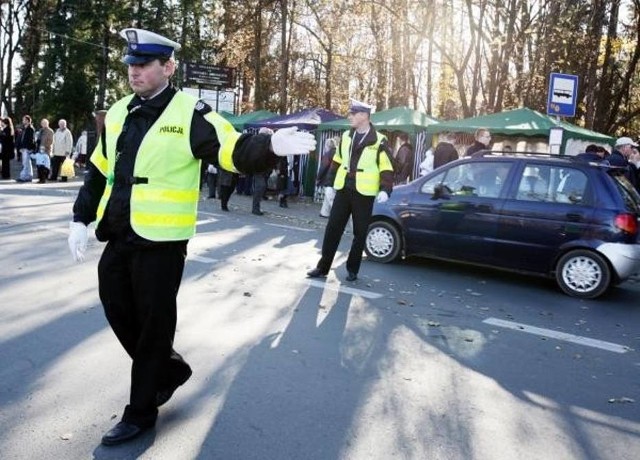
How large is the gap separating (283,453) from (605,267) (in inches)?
213

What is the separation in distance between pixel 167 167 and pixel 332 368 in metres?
1.95

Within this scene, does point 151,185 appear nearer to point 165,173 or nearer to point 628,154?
point 165,173

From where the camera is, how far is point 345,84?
45438 millimetres

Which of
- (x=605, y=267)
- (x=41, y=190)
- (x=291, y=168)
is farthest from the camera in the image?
(x=291, y=168)

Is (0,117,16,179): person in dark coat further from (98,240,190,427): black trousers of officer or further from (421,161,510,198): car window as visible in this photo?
(98,240,190,427): black trousers of officer

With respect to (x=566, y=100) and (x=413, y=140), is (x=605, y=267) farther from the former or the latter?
(x=413, y=140)

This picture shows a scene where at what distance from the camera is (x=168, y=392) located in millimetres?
3746

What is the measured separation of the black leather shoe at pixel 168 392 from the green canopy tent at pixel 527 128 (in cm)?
1323

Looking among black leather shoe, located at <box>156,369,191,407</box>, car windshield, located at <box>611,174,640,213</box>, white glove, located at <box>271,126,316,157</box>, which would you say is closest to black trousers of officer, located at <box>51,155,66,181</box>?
car windshield, located at <box>611,174,640,213</box>

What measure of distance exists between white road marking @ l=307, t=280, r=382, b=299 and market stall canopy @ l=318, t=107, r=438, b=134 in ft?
34.9

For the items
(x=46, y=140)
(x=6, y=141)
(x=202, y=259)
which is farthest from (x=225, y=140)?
(x=6, y=141)

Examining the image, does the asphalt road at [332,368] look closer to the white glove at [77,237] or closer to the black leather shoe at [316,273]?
the black leather shoe at [316,273]

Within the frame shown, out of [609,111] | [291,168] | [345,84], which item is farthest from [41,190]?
[345,84]

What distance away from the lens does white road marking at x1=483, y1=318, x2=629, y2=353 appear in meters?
5.66
